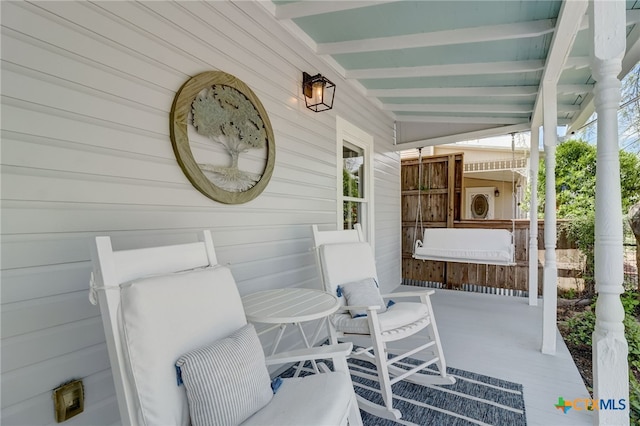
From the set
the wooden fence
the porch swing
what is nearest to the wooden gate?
the wooden fence

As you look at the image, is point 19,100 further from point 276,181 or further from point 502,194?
point 502,194

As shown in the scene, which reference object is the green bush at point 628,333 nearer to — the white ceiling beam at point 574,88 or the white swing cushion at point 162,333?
the white ceiling beam at point 574,88

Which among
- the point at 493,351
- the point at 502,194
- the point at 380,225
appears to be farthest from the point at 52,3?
the point at 502,194

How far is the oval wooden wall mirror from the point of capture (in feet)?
5.92

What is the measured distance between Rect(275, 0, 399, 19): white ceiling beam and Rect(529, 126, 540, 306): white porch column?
3.04m

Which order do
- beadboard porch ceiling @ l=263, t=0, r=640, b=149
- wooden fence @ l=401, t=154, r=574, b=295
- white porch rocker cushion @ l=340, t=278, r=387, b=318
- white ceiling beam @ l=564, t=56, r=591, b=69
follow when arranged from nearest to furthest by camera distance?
1. beadboard porch ceiling @ l=263, t=0, r=640, b=149
2. white porch rocker cushion @ l=340, t=278, r=387, b=318
3. white ceiling beam @ l=564, t=56, r=591, b=69
4. wooden fence @ l=401, t=154, r=574, b=295

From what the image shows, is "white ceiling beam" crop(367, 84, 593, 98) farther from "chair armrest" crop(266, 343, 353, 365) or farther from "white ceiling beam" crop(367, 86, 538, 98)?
"chair armrest" crop(266, 343, 353, 365)

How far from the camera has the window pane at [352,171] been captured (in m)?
3.75

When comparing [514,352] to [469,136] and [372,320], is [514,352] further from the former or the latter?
[469,136]

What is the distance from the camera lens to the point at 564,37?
7.22ft


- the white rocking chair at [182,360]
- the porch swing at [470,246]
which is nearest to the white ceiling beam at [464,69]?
the porch swing at [470,246]

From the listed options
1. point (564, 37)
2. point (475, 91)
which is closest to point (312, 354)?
point (564, 37)

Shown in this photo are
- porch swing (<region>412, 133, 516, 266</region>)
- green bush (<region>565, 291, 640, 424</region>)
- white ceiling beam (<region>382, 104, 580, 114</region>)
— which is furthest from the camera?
porch swing (<region>412, 133, 516, 266</region>)

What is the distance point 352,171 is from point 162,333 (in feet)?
10.1
